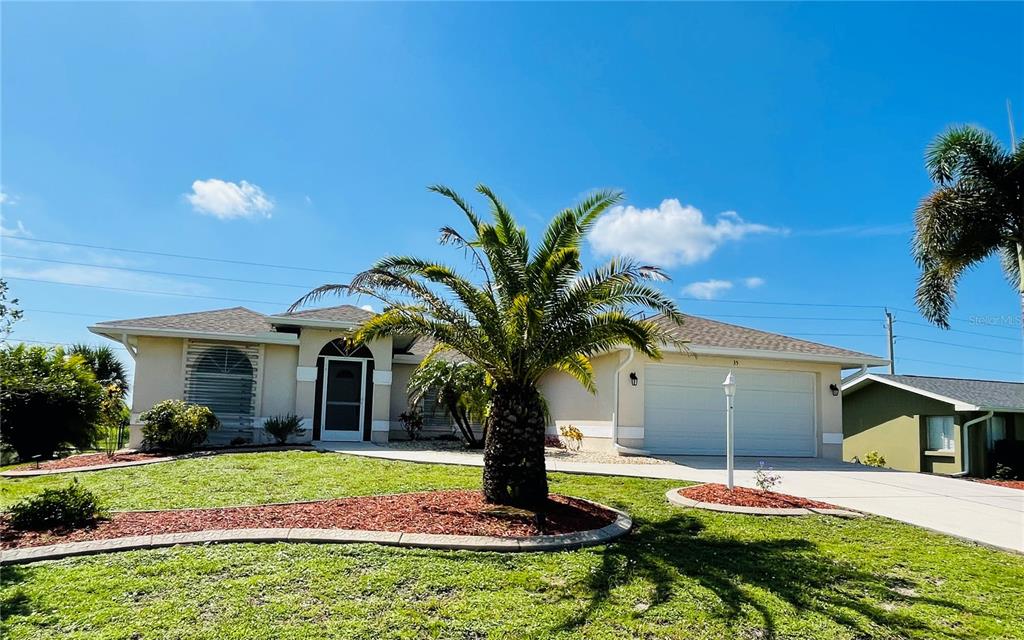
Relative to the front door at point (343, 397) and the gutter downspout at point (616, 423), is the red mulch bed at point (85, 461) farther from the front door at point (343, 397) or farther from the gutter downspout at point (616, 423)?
the gutter downspout at point (616, 423)

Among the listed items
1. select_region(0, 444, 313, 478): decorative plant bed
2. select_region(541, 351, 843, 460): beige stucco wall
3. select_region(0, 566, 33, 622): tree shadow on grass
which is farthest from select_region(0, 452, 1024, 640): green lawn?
select_region(541, 351, 843, 460): beige stucco wall

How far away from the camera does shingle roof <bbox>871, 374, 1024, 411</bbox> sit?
19.8 metres

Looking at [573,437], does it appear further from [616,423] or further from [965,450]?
[965,450]

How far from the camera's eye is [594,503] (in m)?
8.02

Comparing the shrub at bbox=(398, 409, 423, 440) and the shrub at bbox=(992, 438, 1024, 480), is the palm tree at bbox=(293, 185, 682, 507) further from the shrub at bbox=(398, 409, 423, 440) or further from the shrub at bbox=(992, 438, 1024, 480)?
the shrub at bbox=(992, 438, 1024, 480)

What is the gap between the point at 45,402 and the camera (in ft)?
44.0

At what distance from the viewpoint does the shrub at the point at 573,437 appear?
17.0 metres

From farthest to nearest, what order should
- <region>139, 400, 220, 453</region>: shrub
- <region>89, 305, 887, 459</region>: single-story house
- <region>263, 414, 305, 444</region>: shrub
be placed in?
<region>89, 305, 887, 459</region>: single-story house < <region>263, 414, 305, 444</region>: shrub < <region>139, 400, 220, 453</region>: shrub

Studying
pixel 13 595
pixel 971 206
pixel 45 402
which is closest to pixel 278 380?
pixel 45 402

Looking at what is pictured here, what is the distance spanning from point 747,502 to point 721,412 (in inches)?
306

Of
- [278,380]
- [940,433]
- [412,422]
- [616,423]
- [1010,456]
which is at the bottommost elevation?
[1010,456]

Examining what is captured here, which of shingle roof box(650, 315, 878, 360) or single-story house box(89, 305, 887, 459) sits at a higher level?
shingle roof box(650, 315, 878, 360)

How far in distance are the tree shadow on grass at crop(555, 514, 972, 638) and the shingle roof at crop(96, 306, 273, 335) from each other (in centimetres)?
1334

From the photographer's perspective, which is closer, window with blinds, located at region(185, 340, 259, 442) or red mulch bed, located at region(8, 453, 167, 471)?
red mulch bed, located at region(8, 453, 167, 471)
